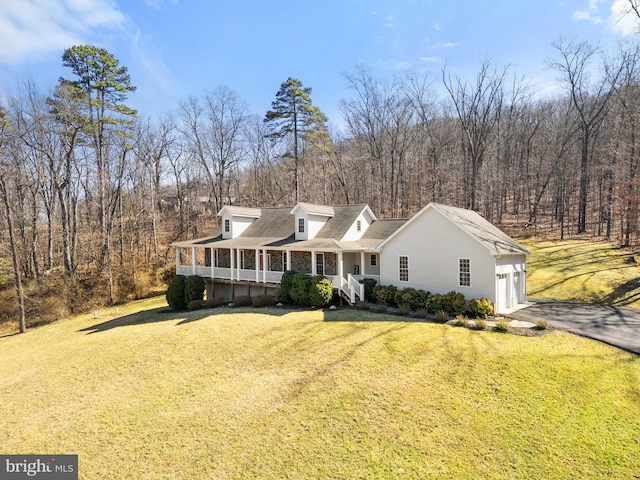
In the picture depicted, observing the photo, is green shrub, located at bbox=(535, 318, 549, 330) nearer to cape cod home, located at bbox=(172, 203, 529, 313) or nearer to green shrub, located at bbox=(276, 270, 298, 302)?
cape cod home, located at bbox=(172, 203, 529, 313)

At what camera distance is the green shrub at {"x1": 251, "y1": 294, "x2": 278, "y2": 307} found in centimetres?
2047

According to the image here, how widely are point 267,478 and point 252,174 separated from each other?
47.2 m

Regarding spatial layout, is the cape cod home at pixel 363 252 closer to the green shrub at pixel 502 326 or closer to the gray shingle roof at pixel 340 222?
the gray shingle roof at pixel 340 222

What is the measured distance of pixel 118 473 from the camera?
25.3ft

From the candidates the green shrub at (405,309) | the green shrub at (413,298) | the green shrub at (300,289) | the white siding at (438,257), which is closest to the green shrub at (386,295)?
the green shrub at (413,298)

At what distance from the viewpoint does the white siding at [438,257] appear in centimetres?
1636

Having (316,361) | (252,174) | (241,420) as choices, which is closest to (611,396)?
(316,361)

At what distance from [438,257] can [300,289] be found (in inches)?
298

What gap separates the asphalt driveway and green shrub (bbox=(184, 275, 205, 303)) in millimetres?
18276

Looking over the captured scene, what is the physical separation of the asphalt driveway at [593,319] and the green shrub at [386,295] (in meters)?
5.46

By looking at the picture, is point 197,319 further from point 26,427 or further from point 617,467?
point 617,467

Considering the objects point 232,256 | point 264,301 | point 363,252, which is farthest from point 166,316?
point 363,252

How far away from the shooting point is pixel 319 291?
18594mm
